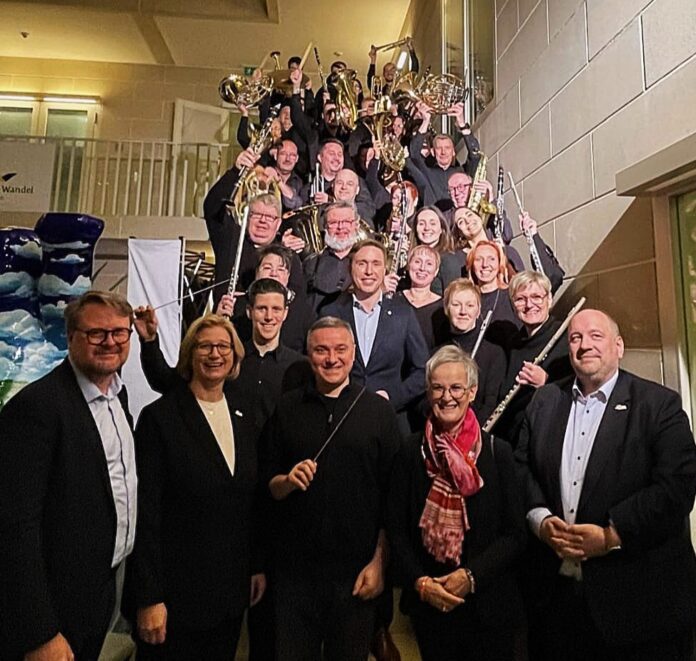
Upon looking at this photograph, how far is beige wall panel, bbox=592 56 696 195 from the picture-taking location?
1.49 metres

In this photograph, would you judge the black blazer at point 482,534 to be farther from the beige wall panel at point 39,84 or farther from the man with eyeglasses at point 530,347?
the beige wall panel at point 39,84

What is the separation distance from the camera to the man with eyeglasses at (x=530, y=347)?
1652mm

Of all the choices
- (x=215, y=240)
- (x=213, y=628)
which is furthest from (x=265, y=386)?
(x=215, y=240)

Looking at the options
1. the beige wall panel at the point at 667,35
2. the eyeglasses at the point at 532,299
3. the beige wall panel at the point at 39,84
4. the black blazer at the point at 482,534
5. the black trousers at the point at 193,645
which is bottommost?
the black trousers at the point at 193,645

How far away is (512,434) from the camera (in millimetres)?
1652

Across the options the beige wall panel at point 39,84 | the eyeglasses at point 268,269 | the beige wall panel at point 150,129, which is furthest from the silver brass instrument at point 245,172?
the beige wall panel at point 39,84

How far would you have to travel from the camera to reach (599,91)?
6.49ft

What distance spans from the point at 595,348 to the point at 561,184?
129cm

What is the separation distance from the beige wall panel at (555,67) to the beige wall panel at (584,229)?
603 millimetres

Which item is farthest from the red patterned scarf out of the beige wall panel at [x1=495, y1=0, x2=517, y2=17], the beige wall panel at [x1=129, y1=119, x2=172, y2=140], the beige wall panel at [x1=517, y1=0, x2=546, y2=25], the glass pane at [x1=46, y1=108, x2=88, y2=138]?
the glass pane at [x1=46, y1=108, x2=88, y2=138]

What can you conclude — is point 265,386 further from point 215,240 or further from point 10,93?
point 10,93

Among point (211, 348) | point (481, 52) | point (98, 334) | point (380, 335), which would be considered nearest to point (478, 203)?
point (380, 335)

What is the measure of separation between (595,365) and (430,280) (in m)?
0.94

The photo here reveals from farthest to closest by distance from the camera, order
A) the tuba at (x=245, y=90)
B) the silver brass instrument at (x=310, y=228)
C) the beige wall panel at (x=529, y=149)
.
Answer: the tuba at (x=245, y=90) < the silver brass instrument at (x=310, y=228) < the beige wall panel at (x=529, y=149)
